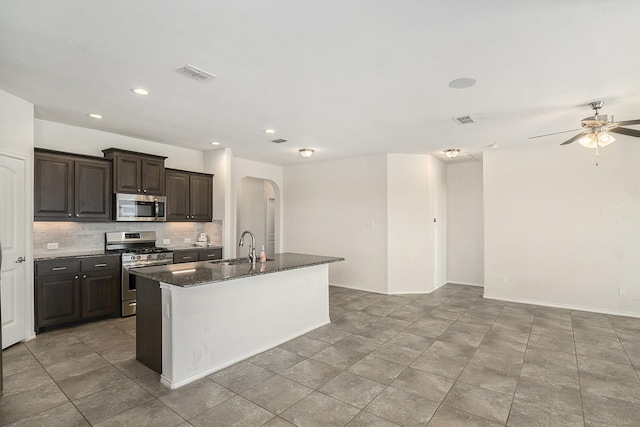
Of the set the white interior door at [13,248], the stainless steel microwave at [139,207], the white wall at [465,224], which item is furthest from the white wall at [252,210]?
the white interior door at [13,248]

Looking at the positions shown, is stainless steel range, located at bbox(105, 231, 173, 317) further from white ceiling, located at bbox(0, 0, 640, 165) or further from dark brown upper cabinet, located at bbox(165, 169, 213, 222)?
white ceiling, located at bbox(0, 0, 640, 165)

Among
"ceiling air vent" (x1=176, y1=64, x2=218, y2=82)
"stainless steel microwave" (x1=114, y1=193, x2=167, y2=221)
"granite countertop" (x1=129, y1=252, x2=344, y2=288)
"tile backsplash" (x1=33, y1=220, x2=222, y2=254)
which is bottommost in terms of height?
→ "granite countertop" (x1=129, y1=252, x2=344, y2=288)

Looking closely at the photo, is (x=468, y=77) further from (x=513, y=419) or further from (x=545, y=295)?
(x=545, y=295)

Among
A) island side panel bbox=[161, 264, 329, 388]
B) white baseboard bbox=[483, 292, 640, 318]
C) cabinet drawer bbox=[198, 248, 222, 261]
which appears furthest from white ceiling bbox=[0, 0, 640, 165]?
white baseboard bbox=[483, 292, 640, 318]

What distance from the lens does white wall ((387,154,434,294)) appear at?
21.1 feet

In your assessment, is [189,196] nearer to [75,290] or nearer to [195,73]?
[75,290]

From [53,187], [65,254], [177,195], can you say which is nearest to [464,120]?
[177,195]

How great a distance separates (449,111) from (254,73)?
229 cm

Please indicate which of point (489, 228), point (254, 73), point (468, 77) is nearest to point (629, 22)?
point (468, 77)

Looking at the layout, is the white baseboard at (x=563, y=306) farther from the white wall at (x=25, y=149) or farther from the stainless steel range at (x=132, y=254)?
the white wall at (x=25, y=149)

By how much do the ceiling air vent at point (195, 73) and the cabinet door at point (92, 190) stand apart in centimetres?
265

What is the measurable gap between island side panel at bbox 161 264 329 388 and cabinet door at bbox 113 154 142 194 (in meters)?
2.66

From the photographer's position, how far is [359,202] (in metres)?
6.80

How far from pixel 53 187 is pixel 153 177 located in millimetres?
1290
